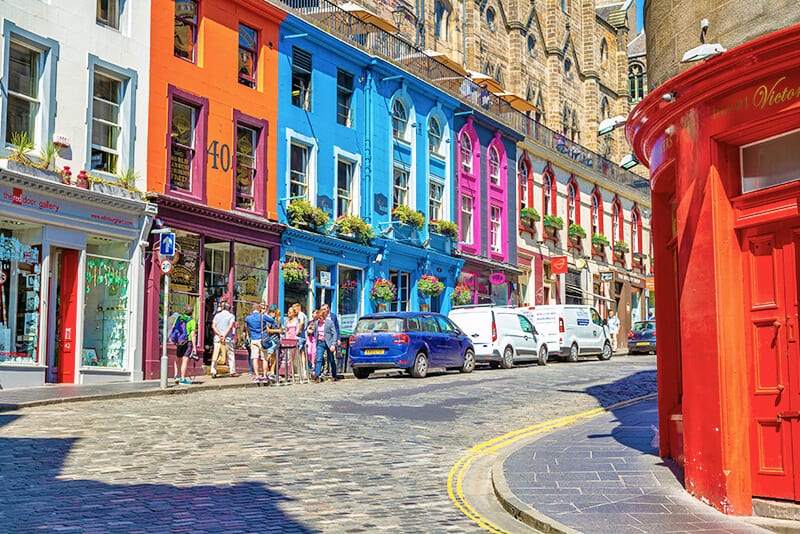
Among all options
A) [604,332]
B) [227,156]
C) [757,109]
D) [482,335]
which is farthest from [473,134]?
[757,109]

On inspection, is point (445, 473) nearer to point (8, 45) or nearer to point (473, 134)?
point (8, 45)

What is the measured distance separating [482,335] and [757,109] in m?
20.3

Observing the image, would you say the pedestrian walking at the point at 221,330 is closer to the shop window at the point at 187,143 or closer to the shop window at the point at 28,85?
the shop window at the point at 187,143

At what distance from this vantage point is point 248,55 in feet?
88.6

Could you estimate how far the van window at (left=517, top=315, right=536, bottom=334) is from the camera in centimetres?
2998

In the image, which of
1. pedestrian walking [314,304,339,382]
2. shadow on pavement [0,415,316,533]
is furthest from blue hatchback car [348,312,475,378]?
shadow on pavement [0,415,316,533]

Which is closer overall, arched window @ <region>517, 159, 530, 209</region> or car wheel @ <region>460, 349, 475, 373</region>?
car wheel @ <region>460, 349, 475, 373</region>

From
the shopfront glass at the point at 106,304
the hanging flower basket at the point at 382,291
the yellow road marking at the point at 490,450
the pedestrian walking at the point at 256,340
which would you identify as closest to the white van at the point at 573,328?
the hanging flower basket at the point at 382,291

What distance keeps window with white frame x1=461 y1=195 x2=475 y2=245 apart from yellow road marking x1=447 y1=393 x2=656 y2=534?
19302 millimetres

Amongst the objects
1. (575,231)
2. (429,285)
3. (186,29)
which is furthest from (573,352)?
(186,29)

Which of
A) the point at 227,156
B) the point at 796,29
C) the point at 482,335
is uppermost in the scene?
the point at 227,156

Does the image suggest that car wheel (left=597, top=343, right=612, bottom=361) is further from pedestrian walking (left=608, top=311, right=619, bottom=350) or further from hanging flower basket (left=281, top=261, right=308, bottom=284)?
hanging flower basket (left=281, top=261, right=308, bottom=284)

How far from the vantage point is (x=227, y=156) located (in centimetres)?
2553

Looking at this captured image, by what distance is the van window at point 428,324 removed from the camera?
2370 cm
